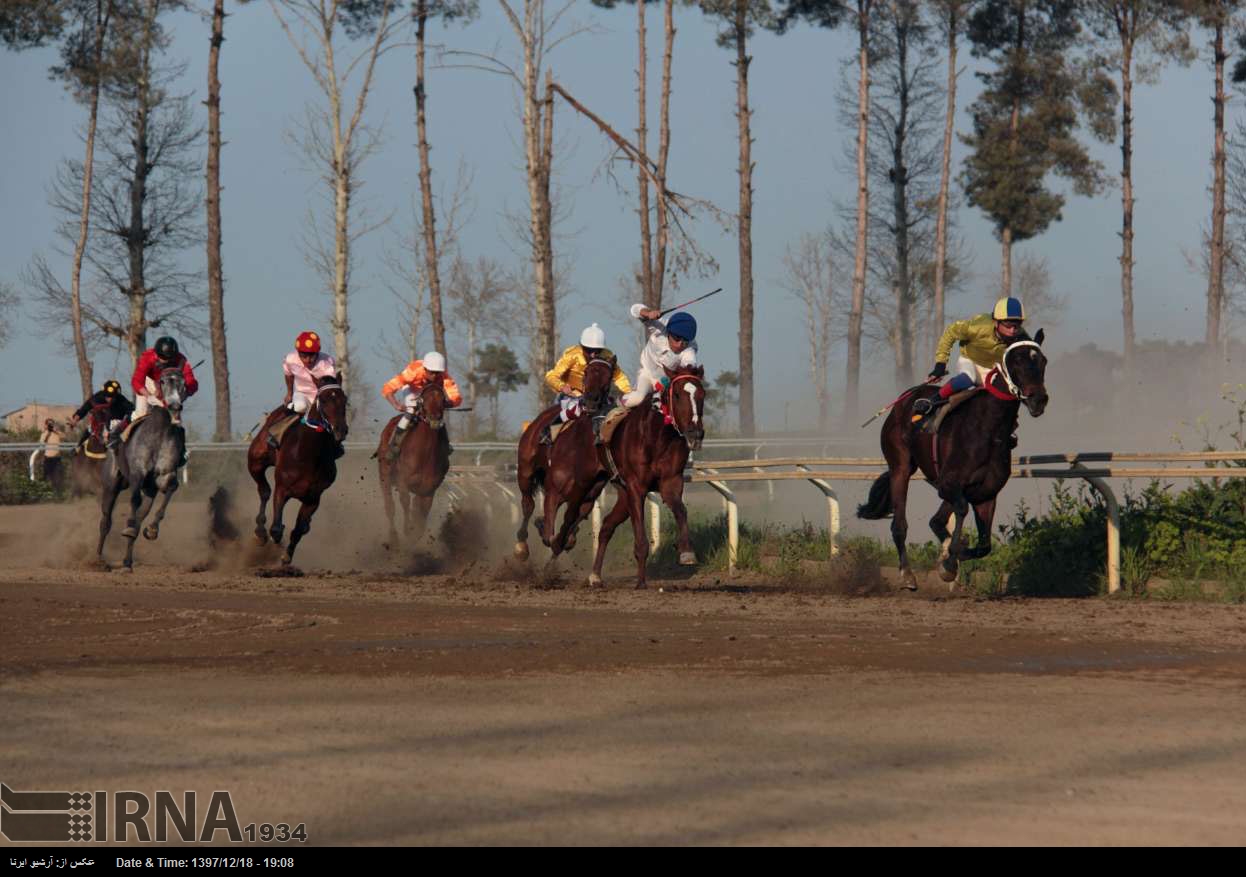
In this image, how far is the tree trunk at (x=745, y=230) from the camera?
36.3 meters

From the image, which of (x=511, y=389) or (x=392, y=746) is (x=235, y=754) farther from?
(x=511, y=389)

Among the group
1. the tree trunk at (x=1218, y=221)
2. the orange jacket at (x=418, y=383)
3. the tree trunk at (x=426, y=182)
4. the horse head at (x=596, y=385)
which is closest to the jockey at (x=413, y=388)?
the orange jacket at (x=418, y=383)

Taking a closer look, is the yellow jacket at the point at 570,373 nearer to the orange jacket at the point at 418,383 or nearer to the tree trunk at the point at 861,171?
the orange jacket at the point at 418,383

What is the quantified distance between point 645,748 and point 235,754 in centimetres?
155

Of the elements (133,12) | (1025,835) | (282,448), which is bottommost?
(1025,835)

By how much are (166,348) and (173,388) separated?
1.41 feet

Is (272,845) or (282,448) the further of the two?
(282,448)

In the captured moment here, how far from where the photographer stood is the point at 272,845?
4812 millimetres

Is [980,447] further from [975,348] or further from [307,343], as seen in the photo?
[307,343]

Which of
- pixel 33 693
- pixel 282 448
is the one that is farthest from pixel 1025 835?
pixel 282 448

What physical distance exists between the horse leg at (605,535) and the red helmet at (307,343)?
3.83m

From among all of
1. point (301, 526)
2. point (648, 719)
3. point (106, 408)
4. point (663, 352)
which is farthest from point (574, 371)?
point (648, 719)

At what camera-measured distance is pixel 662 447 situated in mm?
14492

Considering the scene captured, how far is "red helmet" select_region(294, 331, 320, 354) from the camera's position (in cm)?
1709
